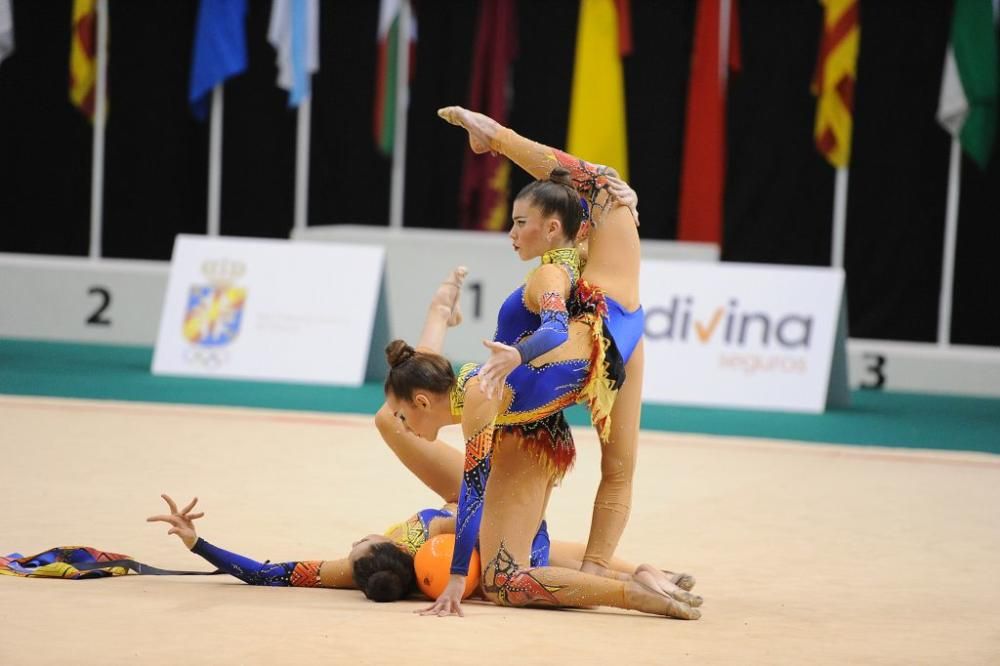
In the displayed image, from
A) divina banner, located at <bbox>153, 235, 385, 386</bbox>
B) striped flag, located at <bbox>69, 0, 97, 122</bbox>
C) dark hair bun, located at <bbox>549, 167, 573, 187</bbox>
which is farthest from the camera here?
striped flag, located at <bbox>69, 0, 97, 122</bbox>

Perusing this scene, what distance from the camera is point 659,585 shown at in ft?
12.1

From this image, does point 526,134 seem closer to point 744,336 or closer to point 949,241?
point 949,241

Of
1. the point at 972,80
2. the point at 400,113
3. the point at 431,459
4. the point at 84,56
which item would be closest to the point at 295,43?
the point at 400,113

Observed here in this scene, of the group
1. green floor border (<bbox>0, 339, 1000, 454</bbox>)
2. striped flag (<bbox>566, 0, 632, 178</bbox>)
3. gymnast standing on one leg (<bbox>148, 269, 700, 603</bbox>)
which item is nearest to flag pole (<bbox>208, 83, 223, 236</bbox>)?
green floor border (<bbox>0, 339, 1000, 454</bbox>)

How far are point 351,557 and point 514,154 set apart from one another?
1163 mm

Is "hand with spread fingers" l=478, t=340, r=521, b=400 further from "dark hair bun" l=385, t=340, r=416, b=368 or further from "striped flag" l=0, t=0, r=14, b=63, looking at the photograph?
"striped flag" l=0, t=0, r=14, b=63

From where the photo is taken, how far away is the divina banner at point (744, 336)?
8.37 m

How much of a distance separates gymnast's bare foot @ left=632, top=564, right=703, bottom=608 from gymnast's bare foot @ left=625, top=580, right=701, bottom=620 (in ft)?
0.05

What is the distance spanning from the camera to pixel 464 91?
1124 centimetres

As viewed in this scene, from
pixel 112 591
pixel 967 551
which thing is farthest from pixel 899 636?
pixel 112 591

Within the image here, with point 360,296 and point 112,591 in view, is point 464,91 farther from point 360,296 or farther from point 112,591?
point 112,591

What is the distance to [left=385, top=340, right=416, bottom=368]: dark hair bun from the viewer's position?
382 centimetres

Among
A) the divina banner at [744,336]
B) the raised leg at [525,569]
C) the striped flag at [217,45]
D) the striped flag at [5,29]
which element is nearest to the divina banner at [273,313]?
the divina banner at [744,336]

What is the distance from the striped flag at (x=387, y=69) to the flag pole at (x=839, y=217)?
3.24 meters
